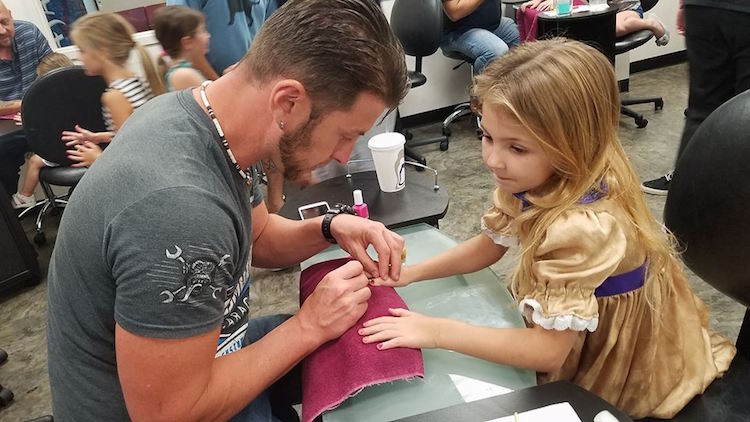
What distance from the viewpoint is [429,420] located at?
2.48 ft

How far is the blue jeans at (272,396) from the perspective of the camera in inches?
40.9

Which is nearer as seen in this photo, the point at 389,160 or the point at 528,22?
the point at 389,160

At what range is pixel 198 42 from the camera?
2277 mm

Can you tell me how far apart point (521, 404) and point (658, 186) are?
2.40m

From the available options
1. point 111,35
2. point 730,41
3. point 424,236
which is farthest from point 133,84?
point 730,41

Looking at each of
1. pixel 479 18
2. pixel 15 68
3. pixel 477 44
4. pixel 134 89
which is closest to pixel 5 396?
pixel 134 89

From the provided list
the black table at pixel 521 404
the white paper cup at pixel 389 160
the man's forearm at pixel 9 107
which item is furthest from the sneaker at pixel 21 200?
the black table at pixel 521 404

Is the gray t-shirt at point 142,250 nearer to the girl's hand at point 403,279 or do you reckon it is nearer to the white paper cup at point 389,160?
the girl's hand at point 403,279

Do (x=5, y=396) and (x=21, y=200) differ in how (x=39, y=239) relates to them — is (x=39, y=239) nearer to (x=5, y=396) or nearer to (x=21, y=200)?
(x=21, y=200)

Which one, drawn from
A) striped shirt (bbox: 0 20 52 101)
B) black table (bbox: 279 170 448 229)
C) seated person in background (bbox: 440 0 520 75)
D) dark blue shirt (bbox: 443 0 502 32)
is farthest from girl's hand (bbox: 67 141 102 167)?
dark blue shirt (bbox: 443 0 502 32)

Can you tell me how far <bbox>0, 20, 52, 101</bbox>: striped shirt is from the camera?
3229 mm

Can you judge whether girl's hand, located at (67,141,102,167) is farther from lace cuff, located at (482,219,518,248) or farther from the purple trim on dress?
the purple trim on dress

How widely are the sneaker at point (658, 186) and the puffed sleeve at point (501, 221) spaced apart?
6.08ft

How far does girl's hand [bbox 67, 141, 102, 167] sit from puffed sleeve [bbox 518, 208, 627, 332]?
2.42m
